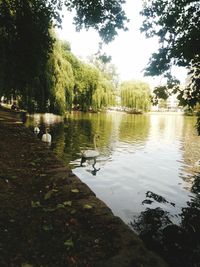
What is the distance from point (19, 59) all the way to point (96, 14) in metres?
7.20

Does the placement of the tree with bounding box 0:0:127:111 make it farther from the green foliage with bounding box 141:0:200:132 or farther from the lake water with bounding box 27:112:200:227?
the lake water with bounding box 27:112:200:227

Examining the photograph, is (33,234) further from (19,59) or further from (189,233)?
(19,59)

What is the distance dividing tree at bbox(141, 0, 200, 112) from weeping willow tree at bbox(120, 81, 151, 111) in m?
75.0

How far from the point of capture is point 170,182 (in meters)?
12.6

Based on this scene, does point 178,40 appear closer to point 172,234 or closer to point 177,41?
point 177,41

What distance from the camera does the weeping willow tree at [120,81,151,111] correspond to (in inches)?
3250

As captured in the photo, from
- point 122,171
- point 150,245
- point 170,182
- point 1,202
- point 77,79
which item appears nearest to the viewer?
point 1,202

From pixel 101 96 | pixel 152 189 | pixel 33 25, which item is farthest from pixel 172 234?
pixel 101 96

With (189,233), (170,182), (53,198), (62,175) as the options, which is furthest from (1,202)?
(170,182)

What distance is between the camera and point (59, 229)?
13.7 ft

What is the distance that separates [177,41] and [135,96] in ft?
252

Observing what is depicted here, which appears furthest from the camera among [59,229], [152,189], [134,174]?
[134,174]

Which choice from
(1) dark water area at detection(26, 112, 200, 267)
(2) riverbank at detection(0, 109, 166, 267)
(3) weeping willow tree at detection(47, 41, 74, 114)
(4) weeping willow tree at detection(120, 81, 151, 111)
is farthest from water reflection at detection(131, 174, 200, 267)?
(4) weeping willow tree at detection(120, 81, 151, 111)

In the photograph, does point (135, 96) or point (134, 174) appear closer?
point (134, 174)
